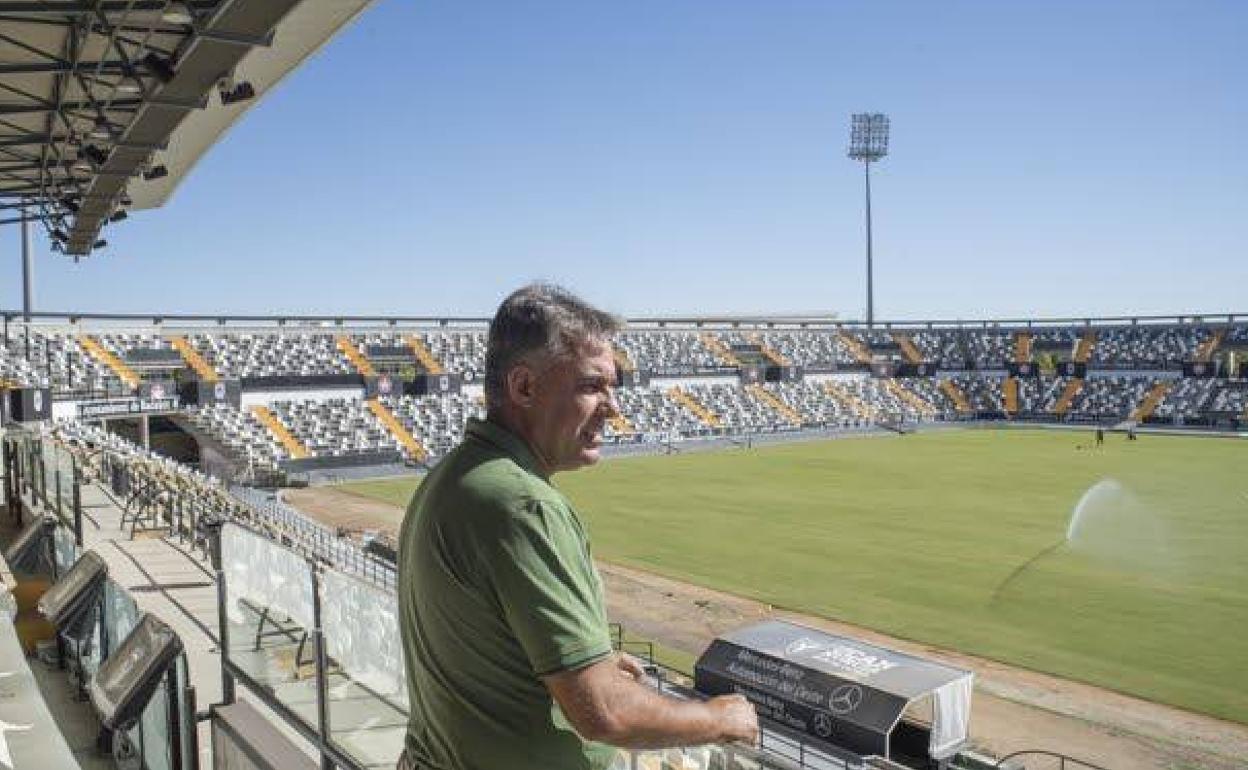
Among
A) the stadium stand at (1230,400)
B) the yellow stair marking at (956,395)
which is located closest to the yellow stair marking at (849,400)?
the yellow stair marking at (956,395)

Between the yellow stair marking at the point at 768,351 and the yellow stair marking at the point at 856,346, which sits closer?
the yellow stair marking at the point at 768,351

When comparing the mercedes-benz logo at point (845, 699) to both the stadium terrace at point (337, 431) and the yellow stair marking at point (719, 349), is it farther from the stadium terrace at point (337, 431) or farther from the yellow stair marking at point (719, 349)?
the yellow stair marking at point (719, 349)

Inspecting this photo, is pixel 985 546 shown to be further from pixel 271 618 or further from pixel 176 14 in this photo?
pixel 271 618

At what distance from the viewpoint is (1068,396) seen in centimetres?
7019

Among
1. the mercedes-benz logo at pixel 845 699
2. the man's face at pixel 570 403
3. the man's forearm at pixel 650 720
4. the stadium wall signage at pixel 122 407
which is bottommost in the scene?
the mercedes-benz logo at pixel 845 699

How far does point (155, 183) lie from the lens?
13414 mm

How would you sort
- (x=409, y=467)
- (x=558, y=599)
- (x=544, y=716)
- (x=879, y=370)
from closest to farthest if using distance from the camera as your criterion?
(x=558, y=599), (x=544, y=716), (x=409, y=467), (x=879, y=370)

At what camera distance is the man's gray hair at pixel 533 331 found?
6.71 feet

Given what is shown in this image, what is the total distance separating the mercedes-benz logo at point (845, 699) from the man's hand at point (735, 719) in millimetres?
10652

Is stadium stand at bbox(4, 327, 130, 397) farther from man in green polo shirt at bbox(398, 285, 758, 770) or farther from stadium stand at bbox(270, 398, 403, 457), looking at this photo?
man in green polo shirt at bbox(398, 285, 758, 770)

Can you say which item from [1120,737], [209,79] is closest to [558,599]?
[209,79]

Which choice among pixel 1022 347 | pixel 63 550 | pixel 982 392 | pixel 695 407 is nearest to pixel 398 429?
pixel 695 407

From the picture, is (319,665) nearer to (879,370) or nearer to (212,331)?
(212,331)

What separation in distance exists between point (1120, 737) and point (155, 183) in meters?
15.4
